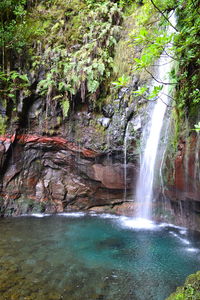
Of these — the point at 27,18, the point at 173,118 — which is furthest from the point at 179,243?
the point at 27,18

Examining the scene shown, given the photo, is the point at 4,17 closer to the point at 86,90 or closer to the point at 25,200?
the point at 86,90

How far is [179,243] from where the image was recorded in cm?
682

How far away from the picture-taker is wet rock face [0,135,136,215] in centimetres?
960

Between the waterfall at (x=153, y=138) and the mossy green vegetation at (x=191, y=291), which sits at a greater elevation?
the waterfall at (x=153, y=138)

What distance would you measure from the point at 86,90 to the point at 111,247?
623 cm

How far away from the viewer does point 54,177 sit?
10328 millimetres

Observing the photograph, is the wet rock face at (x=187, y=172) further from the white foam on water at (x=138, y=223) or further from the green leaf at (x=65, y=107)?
the green leaf at (x=65, y=107)

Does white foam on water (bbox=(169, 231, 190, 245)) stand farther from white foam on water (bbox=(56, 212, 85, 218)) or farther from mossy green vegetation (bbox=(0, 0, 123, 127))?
mossy green vegetation (bbox=(0, 0, 123, 127))

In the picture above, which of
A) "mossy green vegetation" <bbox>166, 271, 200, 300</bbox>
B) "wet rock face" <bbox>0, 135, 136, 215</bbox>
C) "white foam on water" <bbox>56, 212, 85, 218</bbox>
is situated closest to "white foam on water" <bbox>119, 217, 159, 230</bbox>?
"wet rock face" <bbox>0, 135, 136, 215</bbox>

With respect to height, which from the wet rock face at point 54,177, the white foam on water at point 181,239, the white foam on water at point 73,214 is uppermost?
the wet rock face at point 54,177

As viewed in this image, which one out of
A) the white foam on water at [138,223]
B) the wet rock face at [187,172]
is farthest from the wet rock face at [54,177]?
the wet rock face at [187,172]

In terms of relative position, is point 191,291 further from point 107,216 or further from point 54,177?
point 54,177

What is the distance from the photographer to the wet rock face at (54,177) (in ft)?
31.5

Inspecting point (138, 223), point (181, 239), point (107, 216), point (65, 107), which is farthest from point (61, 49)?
point (181, 239)
